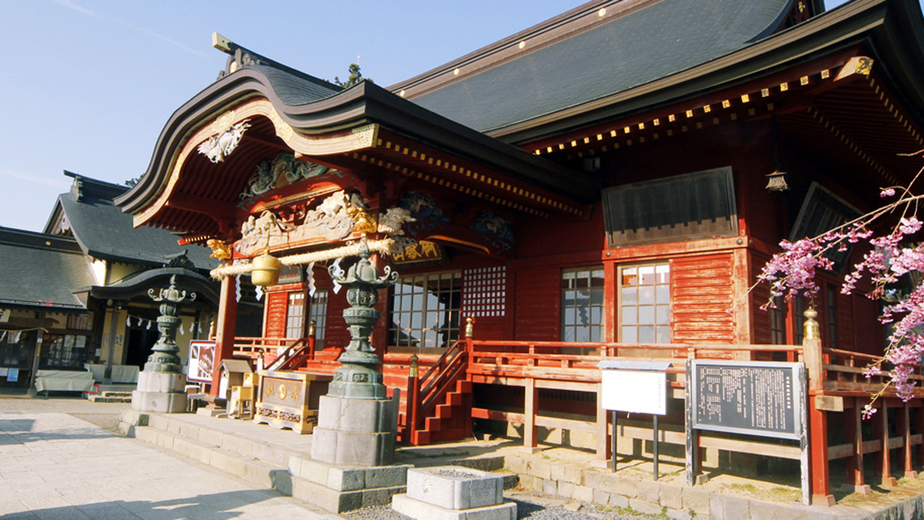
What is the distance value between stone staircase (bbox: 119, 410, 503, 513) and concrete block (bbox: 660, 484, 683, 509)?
2082 mm

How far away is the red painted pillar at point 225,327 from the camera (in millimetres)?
11758

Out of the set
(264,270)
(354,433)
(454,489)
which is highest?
(264,270)

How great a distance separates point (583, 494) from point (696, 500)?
4.13ft

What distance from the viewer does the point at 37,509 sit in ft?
18.1

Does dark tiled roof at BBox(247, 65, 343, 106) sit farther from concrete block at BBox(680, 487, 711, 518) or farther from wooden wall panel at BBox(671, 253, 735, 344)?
concrete block at BBox(680, 487, 711, 518)

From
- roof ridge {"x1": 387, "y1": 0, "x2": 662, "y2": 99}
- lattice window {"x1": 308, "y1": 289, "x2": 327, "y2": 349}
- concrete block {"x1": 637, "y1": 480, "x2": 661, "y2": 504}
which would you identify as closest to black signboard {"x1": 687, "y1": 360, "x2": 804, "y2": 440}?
concrete block {"x1": 637, "y1": 480, "x2": 661, "y2": 504}

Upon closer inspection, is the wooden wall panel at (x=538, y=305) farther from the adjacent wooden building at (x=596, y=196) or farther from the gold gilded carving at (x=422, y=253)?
the gold gilded carving at (x=422, y=253)

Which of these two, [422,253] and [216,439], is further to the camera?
[422,253]

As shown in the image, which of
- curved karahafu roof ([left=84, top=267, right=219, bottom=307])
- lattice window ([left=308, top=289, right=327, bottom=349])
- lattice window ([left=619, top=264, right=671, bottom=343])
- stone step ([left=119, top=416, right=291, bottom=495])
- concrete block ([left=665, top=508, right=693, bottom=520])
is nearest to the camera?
concrete block ([left=665, top=508, right=693, bottom=520])

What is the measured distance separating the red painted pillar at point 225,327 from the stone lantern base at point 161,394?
2.34 ft

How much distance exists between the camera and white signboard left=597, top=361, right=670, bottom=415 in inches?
261

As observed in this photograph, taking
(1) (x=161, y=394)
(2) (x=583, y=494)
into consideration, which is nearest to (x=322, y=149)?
(2) (x=583, y=494)

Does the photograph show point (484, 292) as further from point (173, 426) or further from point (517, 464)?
point (173, 426)

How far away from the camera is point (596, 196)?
9.47 metres
